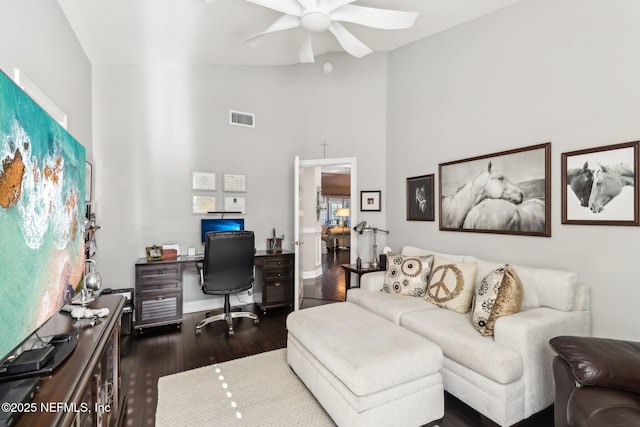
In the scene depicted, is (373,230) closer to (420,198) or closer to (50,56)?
(420,198)

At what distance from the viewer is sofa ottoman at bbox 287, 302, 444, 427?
168cm

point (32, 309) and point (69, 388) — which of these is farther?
point (32, 309)

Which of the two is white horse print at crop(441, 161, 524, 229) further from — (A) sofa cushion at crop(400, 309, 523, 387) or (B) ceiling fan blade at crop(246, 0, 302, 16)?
(B) ceiling fan blade at crop(246, 0, 302, 16)

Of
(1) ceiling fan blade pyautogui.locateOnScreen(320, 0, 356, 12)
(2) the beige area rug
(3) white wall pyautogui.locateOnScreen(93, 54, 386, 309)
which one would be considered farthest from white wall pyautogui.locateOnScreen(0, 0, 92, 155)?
(2) the beige area rug

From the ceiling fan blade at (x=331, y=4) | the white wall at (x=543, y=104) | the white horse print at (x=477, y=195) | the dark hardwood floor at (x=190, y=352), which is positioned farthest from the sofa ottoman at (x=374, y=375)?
the ceiling fan blade at (x=331, y=4)

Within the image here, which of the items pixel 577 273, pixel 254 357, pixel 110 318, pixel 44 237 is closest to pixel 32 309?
pixel 44 237

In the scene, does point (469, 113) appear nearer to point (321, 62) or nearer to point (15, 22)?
point (321, 62)

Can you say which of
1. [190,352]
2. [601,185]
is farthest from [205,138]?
[601,185]

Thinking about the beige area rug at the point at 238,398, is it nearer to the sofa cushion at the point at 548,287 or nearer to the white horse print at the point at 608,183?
the sofa cushion at the point at 548,287

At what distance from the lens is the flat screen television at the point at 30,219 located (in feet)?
3.30

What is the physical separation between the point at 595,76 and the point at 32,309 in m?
3.64

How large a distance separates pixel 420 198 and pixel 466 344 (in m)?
2.10

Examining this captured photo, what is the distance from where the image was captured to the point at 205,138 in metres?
4.22

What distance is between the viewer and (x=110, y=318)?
173cm
